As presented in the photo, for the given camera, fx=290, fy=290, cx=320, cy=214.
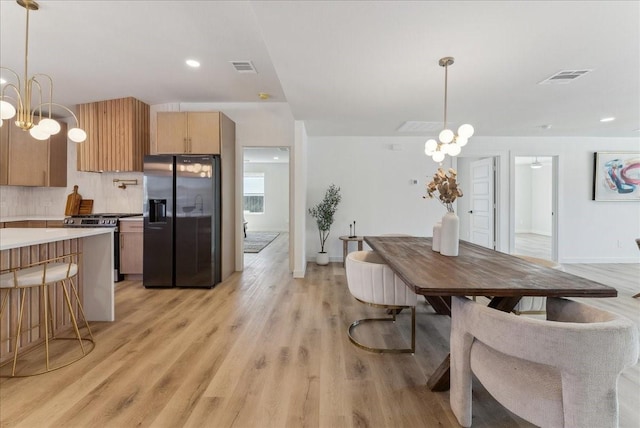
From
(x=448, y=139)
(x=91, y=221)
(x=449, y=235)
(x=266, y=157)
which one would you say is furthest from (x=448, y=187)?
(x=266, y=157)

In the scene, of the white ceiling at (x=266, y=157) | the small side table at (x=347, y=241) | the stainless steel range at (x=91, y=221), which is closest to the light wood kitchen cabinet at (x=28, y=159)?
the stainless steel range at (x=91, y=221)

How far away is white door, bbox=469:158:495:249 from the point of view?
5504 millimetres

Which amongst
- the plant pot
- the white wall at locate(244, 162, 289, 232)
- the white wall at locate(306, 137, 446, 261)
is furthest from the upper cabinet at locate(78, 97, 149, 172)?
the white wall at locate(244, 162, 289, 232)

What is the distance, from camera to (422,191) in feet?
18.3

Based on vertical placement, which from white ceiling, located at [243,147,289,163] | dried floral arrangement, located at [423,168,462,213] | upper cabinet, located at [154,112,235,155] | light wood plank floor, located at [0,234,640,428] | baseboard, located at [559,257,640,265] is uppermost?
white ceiling, located at [243,147,289,163]

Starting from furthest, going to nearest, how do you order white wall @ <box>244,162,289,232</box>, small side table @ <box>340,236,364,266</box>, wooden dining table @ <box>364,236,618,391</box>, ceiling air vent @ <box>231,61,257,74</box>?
white wall @ <box>244,162,289,232</box>, small side table @ <box>340,236,364,266</box>, ceiling air vent @ <box>231,61,257,74</box>, wooden dining table @ <box>364,236,618,391</box>

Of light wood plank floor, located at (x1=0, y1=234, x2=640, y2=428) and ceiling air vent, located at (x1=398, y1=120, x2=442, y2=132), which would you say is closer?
light wood plank floor, located at (x1=0, y1=234, x2=640, y2=428)

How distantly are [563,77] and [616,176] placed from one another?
13.7 ft

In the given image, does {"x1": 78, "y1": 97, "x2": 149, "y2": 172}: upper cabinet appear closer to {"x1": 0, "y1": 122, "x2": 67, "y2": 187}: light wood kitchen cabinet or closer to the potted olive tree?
{"x1": 0, "y1": 122, "x2": 67, "y2": 187}: light wood kitchen cabinet

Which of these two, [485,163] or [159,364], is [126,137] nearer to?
[159,364]

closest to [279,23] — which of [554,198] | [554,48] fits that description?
[554,48]

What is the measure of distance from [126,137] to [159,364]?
3.54 metres

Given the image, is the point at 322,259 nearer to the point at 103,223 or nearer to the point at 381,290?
the point at 381,290

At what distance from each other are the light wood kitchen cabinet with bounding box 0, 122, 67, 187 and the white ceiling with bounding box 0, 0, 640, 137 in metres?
0.82
